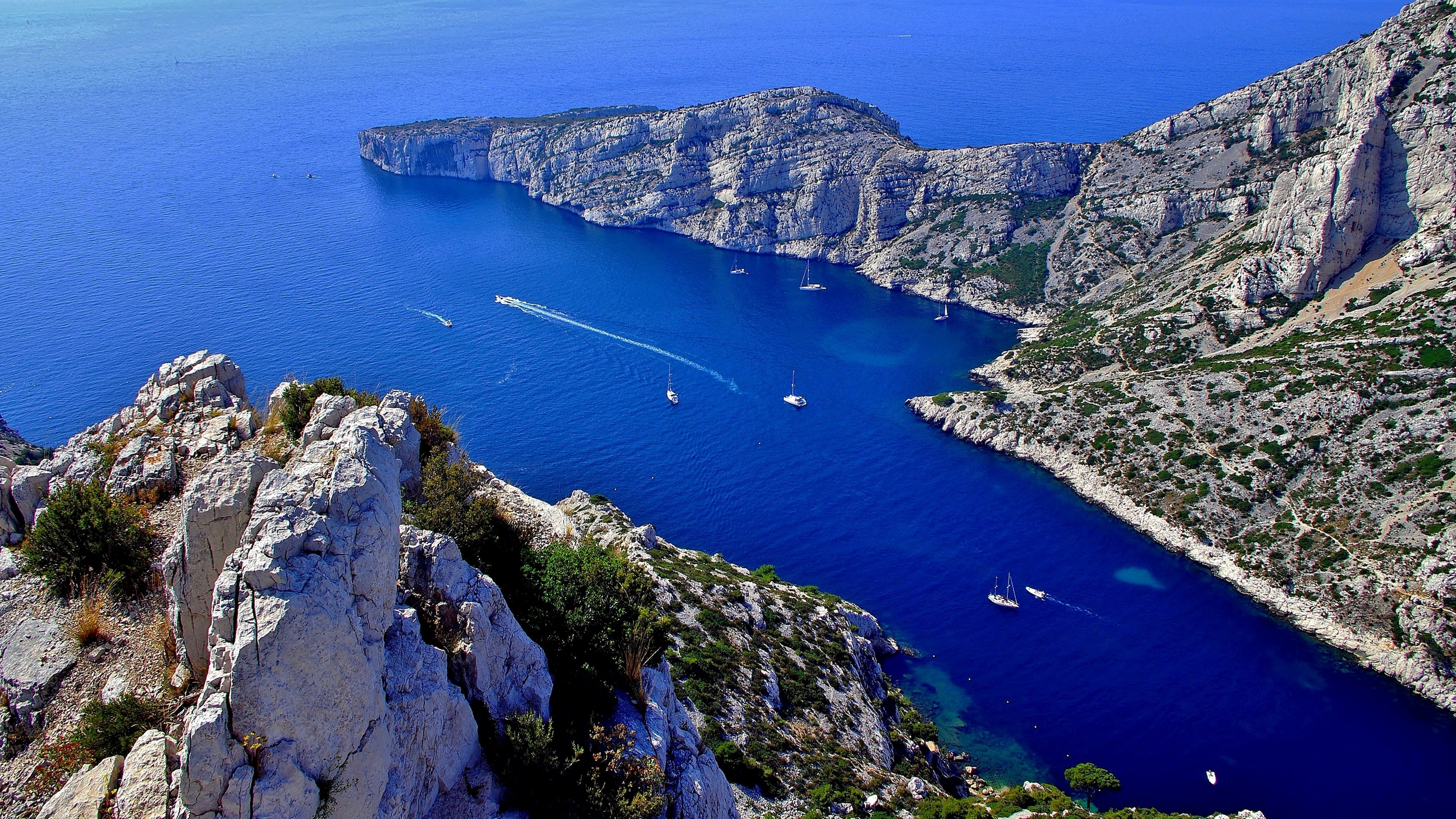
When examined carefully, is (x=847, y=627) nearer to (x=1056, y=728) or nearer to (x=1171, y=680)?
(x=1056, y=728)

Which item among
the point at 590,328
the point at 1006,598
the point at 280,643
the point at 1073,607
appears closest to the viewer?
the point at 280,643

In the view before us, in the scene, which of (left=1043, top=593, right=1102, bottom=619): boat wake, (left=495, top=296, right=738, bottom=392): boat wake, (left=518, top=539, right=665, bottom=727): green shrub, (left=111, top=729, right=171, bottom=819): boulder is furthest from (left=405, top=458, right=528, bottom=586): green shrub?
(left=495, top=296, right=738, bottom=392): boat wake

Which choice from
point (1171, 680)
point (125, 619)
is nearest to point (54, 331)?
point (125, 619)

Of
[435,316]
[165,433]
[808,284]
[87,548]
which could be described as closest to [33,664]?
[87,548]

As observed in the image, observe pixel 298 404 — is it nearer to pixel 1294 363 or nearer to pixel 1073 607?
pixel 1073 607

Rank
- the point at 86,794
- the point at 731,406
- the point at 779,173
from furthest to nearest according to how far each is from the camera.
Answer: the point at 779,173
the point at 731,406
the point at 86,794

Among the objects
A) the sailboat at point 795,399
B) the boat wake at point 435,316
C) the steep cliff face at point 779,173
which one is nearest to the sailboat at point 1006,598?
the sailboat at point 795,399

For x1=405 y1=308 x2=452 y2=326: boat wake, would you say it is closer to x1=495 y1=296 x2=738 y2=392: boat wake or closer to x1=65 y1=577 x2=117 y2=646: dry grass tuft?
x1=495 y1=296 x2=738 y2=392: boat wake
